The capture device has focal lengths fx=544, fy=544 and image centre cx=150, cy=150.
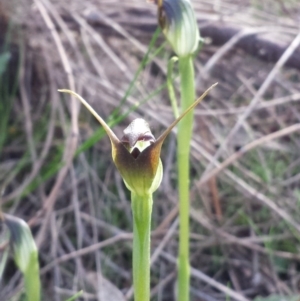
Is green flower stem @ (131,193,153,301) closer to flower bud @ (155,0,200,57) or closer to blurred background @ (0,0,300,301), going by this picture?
flower bud @ (155,0,200,57)

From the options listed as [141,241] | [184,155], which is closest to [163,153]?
[184,155]

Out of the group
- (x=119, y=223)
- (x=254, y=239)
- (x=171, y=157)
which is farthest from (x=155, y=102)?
(x=254, y=239)

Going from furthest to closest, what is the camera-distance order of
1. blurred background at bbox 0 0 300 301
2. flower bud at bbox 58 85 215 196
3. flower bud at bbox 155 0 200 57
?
blurred background at bbox 0 0 300 301
flower bud at bbox 155 0 200 57
flower bud at bbox 58 85 215 196

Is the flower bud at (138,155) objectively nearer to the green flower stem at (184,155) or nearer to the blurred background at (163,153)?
the green flower stem at (184,155)

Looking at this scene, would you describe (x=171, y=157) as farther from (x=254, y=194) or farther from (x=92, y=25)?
(x=92, y=25)

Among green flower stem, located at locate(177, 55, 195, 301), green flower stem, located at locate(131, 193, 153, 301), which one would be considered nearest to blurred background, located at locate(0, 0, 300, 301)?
green flower stem, located at locate(177, 55, 195, 301)
